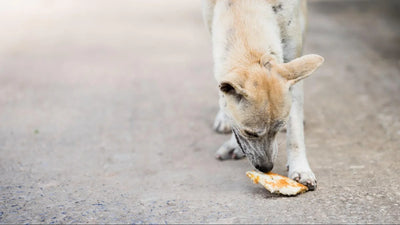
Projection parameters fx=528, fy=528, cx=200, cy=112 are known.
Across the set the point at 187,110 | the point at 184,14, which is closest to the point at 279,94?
the point at 187,110

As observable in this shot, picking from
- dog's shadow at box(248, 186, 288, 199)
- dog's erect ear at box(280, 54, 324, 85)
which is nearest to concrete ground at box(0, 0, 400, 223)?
dog's shadow at box(248, 186, 288, 199)

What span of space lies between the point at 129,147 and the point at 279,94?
7.43ft

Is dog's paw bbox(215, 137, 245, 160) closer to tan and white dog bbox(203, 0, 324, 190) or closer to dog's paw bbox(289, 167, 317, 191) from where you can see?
tan and white dog bbox(203, 0, 324, 190)

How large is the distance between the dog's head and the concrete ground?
46 centimetres

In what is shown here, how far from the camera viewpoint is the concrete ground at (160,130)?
371 centimetres

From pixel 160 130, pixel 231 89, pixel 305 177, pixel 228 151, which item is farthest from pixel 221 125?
pixel 231 89

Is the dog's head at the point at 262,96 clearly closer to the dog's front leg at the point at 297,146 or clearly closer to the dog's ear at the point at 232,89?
the dog's ear at the point at 232,89

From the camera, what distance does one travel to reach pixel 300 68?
3.78 m

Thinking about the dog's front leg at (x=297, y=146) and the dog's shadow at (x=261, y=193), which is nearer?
the dog's shadow at (x=261, y=193)

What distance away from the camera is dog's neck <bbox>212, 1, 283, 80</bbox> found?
3881mm

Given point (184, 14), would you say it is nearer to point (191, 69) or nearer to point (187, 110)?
point (191, 69)

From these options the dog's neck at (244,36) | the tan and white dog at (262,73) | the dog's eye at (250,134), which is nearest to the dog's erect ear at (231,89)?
the tan and white dog at (262,73)

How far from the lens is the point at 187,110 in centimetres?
672

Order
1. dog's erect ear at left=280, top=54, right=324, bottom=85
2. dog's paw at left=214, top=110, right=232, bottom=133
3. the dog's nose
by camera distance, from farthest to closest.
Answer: dog's paw at left=214, top=110, right=232, bottom=133
the dog's nose
dog's erect ear at left=280, top=54, right=324, bottom=85
